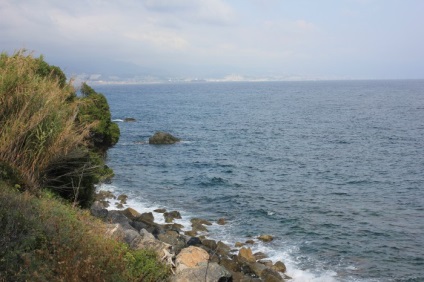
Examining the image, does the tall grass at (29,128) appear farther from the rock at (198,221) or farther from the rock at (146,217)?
the rock at (198,221)

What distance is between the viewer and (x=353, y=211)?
29.8 metres

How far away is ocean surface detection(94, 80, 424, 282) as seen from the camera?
23.3 m

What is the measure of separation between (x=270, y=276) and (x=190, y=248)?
17.4ft

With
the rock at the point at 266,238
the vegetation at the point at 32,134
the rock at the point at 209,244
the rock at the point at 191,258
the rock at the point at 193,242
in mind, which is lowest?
the rock at the point at 266,238

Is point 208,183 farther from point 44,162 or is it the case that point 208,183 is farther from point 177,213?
point 44,162

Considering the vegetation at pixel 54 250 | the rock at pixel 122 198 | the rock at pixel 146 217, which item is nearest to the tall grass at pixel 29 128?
the vegetation at pixel 54 250

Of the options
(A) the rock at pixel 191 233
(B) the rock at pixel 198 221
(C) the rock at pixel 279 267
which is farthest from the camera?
(B) the rock at pixel 198 221

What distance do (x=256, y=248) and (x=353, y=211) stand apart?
32.2ft

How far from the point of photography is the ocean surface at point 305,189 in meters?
23.3

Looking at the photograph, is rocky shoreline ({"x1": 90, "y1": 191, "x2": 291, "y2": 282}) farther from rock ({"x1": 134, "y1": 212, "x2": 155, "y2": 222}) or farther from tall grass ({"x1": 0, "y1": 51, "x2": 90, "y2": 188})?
tall grass ({"x1": 0, "y1": 51, "x2": 90, "y2": 188})

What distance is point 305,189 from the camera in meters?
35.6

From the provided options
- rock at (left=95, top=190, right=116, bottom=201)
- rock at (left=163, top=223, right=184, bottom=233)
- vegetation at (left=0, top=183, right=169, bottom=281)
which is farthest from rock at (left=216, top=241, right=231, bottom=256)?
rock at (left=95, top=190, right=116, bottom=201)

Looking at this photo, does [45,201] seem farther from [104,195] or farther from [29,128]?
[104,195]

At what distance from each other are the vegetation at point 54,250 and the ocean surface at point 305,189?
13685 mm
